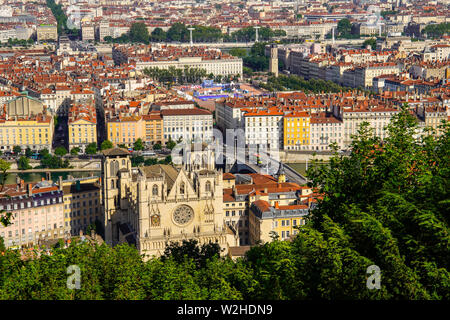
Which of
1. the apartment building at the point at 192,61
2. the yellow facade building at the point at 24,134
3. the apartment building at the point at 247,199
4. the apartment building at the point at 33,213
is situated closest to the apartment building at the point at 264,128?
the yellow facade building at the point at 24,134

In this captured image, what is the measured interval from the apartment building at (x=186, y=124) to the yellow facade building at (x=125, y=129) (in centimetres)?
108

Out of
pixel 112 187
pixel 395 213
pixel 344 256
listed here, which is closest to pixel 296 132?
pixel 112 187

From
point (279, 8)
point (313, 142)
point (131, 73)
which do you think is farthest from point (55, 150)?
point (279, 8)

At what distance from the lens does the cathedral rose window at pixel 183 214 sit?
18.1m

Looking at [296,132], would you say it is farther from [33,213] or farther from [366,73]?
[366,73]

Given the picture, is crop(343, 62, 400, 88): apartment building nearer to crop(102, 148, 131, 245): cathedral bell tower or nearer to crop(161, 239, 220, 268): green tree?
crop(102, 148, 131, 245): cathedral bell tower

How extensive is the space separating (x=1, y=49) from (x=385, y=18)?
4252 cm

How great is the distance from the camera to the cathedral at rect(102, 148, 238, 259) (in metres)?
17.8

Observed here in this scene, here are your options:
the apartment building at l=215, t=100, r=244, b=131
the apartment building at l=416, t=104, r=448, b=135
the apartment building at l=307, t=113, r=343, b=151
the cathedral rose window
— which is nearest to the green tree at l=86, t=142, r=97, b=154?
the apartment building at l=215, t=100, r=244, b=131

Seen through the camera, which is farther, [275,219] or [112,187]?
[112,187]

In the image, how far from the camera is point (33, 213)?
20406 millimetres

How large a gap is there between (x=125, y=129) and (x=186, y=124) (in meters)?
2.59

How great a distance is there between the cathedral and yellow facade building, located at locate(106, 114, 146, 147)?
1367 centimetres

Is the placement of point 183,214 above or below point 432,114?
above
